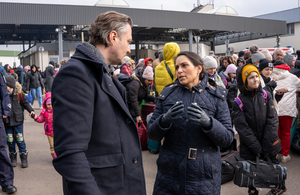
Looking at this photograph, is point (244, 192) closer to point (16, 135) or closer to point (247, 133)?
point (247, 133)

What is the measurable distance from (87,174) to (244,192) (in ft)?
12.0

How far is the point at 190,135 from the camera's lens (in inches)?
103

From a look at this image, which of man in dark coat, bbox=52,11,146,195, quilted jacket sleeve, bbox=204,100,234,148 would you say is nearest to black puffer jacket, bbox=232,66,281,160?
quilted jacket sleeve, bbox=204,100,234,148

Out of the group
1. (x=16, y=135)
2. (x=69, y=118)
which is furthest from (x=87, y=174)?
(x=16, y=135)

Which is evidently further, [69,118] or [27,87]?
[27,87]

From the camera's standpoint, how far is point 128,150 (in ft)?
5.67

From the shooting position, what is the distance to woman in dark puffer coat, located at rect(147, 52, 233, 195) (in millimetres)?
2566

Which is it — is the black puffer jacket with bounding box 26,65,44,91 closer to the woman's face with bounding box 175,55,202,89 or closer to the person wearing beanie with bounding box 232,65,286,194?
the person wearing beanie with bounding box 232,65,286,194

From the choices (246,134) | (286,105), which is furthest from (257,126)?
(286,105)

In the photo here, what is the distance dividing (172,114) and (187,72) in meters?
0.59

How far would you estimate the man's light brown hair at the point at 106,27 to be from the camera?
180cm

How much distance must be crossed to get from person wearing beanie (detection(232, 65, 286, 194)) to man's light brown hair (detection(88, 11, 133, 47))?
2657 millimetres

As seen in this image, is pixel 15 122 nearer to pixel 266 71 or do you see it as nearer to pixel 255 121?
pixel 255 121

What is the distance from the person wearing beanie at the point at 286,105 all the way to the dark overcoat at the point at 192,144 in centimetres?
351
